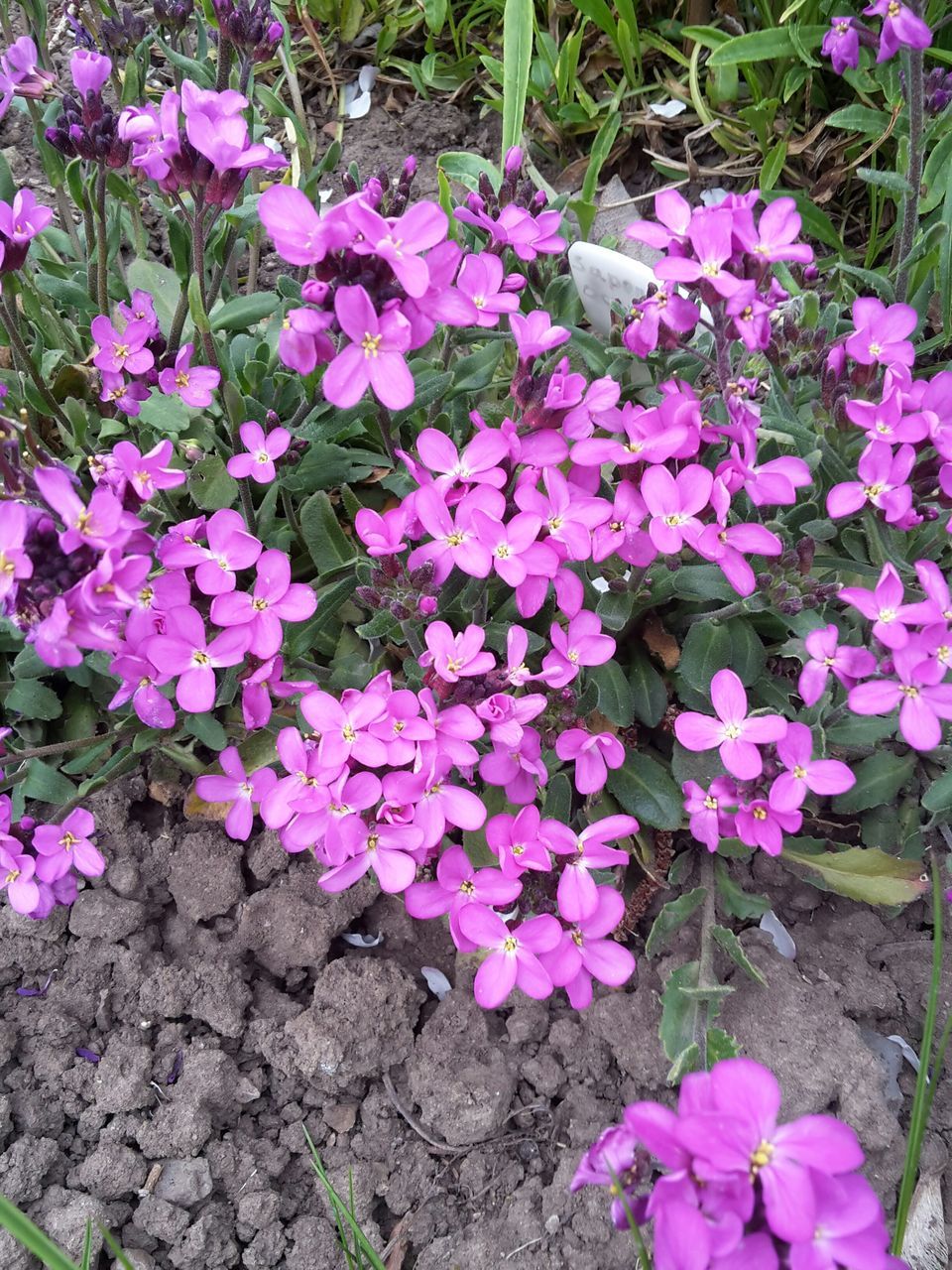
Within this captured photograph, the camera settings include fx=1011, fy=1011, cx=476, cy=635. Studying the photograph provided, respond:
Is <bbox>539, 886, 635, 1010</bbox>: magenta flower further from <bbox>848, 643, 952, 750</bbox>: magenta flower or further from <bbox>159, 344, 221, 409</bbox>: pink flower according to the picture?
<bbox>159, 344, 221, 409</bbox>: pink flower

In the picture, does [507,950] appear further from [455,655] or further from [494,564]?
[494,564]

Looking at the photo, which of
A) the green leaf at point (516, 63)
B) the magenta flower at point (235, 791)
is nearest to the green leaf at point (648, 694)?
the magenta flower at point (235, 791)

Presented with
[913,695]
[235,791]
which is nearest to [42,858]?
[235,791]

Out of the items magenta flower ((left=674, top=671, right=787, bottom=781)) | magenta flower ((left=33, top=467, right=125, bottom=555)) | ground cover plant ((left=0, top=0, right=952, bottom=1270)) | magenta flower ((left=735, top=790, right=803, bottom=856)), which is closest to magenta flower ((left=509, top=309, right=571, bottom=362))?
ground cover plant ((left=0, top=0, right=952, bottom=1270))

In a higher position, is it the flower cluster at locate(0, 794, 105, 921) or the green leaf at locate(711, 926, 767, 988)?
the flower cluster at locate(0, 794, 105, 921)

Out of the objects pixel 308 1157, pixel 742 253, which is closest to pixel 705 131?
pixel 742 253

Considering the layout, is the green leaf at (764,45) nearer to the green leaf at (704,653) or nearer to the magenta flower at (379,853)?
the green leaf at (704,653)
